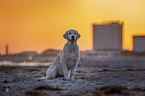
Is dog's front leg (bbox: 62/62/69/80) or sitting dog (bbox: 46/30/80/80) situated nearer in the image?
sitting dog (bbox: 46/30/80/80)

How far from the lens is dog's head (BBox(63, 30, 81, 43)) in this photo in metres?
9.75

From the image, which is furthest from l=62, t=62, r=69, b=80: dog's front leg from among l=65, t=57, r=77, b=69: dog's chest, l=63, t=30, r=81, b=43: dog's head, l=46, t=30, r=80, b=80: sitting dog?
l=63, t=30, r=81, b=43: dog's head

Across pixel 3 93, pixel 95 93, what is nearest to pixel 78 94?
pixel 95 93

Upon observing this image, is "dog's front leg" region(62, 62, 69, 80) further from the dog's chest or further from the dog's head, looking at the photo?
the dog's head

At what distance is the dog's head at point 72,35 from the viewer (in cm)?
975

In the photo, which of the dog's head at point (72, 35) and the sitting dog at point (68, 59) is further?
the sitting dog at point (68, 59)

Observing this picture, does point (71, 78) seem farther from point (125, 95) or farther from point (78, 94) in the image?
point (125, 95)

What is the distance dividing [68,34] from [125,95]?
429 cm

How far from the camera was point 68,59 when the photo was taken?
1034 centimetres

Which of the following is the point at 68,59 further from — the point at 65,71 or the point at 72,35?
the point at 72,35

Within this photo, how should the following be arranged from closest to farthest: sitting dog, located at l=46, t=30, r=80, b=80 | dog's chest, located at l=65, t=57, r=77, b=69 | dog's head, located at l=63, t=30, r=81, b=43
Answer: dog's head, located at l=63, t=30, r=81, b=43, sitting dog, located at l=46, t=30, r=80, b=80, dog's chest, located at l=65, t=57, r=77, b=69

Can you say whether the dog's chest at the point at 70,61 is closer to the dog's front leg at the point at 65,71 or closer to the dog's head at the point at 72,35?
the dog's front leg at the point at 65,71

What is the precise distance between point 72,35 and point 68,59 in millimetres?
1359

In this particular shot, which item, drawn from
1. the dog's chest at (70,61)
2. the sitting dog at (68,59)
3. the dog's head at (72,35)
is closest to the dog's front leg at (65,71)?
the sitting dog at (68,59)
